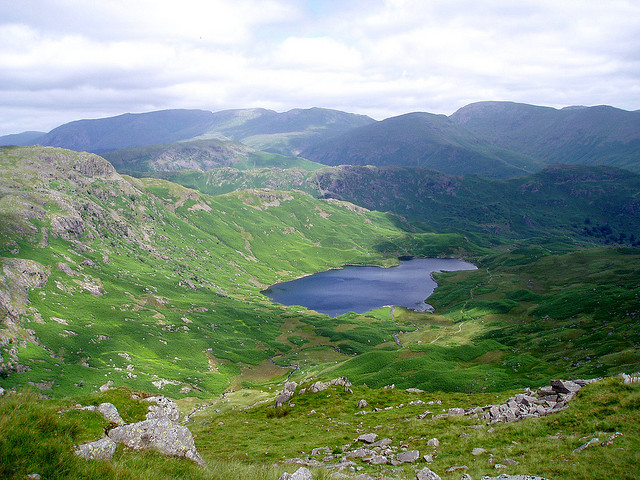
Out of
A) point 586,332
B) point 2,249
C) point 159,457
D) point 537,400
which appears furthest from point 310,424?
point 2,249

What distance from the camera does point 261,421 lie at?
56469mm

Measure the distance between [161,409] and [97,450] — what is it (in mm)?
8709

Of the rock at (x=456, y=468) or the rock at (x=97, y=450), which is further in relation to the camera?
the rock at (x=456, y=468)

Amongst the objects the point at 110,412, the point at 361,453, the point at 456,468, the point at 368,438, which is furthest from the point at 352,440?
the point at 110,412

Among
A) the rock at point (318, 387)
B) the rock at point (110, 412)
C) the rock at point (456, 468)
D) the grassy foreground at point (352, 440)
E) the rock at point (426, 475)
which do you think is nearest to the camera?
the grassy foreground at point (352, 440)

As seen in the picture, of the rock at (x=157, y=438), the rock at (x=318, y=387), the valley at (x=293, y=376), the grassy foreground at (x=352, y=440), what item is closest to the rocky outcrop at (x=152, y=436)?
the rock at (x=157, y=438)

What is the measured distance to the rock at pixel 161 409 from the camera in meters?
21.3

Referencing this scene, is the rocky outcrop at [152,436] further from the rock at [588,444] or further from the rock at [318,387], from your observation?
the rock at [318,387]

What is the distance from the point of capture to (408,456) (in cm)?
2661

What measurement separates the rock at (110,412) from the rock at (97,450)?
330 centimetres

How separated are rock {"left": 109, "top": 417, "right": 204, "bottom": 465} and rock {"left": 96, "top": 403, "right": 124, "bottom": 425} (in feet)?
4.50

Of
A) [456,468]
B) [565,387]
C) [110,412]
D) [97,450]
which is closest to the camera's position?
[97,450]

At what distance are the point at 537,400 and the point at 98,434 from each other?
3320cm

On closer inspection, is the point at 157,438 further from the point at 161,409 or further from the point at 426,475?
the point at 426,475
